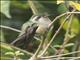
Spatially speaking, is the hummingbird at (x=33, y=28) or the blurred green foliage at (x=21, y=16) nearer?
the hummingbird at (x=33, y=28)

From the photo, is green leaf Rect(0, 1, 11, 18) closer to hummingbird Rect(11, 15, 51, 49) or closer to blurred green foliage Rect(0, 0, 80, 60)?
blurred green foliage Rect(0, 0, 80, 60)

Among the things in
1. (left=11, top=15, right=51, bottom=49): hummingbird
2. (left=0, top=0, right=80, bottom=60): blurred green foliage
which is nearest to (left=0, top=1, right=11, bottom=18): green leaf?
(left=0, top=0, right=80, bottom=60): blurred green foliage

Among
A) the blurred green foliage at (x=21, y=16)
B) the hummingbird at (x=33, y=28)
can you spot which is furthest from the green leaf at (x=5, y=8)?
the hummingbird at (x=33, y=28)

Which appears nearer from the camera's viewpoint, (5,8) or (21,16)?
(5,8)

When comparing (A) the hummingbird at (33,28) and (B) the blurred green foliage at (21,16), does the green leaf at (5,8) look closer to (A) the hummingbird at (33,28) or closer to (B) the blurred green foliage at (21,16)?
(B) the blurred green foliage at (21,16)

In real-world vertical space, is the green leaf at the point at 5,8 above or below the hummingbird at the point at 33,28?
above

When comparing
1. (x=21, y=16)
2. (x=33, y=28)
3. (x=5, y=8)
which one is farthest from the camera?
(x=21, y=16)

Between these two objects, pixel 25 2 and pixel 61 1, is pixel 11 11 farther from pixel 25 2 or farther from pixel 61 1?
pixel 61 1

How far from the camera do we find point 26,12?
1846mm

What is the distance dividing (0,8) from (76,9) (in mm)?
603

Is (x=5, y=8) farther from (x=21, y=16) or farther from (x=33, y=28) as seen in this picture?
(x=33, y=28)

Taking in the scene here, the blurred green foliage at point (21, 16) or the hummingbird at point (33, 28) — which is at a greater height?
the blurred green foliage at point (21, 16)

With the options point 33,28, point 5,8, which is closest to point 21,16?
point 5,8

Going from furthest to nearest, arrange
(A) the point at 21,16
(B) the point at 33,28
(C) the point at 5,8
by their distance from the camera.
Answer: (A) the point at 21,16 → (C) the point at 5,8 → (B) the point at 33,28
